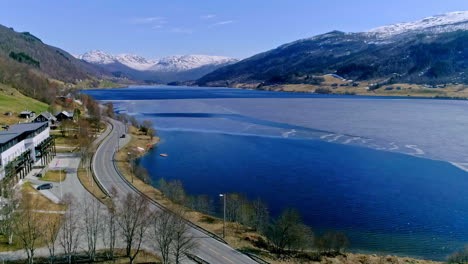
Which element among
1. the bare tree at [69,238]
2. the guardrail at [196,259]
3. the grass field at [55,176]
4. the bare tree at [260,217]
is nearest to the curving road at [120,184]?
the guardrail at [196,259]

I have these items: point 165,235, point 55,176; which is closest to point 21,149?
point 55,176

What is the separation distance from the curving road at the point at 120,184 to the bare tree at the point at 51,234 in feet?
30.6

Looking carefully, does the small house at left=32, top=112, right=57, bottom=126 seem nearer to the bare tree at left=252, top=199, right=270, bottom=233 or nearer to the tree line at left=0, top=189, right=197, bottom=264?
the tree line at left=0, top=189, right=197, bottom=264

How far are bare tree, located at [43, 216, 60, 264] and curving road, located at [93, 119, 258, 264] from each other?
30.6ft

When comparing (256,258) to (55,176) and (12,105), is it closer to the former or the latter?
(55,176)

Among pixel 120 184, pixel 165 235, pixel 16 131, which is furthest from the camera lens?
pixel 16 131

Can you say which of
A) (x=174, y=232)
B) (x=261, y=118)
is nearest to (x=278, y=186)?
(x=174, y=232)

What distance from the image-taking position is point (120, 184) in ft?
146

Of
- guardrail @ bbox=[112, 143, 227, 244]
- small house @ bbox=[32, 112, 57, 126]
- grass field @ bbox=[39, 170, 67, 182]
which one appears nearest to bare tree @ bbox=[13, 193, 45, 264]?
guardrail @ bbox=[112, 143, 227, 244]

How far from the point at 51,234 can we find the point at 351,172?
42.9m

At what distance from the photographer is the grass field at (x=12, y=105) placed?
74.8 metres

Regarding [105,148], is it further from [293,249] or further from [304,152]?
[293,249]

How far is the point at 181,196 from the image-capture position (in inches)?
1592

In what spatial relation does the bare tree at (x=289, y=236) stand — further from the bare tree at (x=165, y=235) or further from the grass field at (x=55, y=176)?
the grass field at (x=55, y=176)
